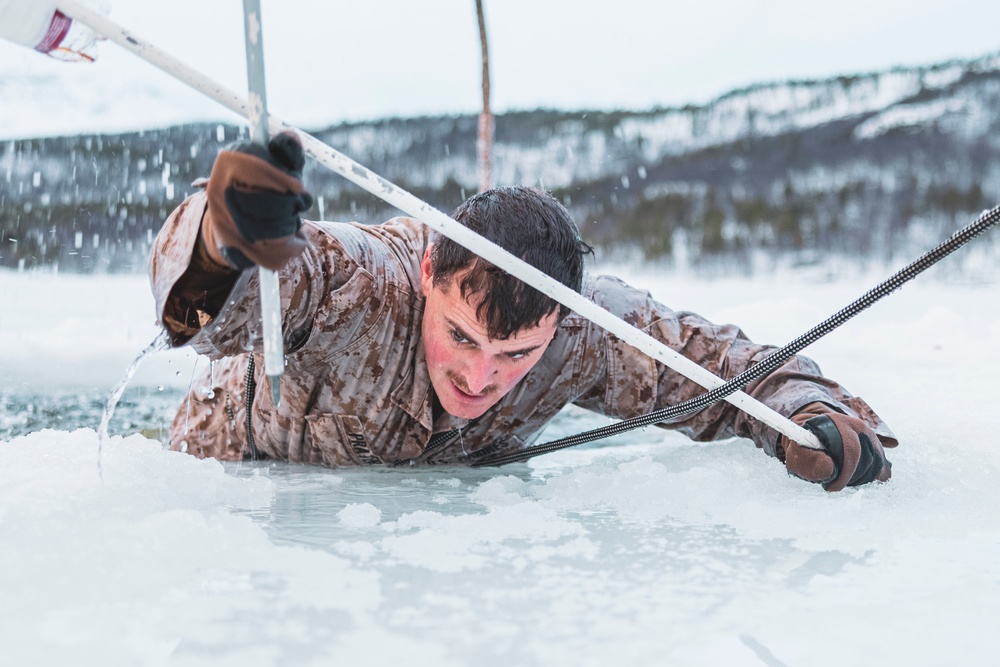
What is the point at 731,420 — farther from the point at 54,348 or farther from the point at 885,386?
the point at 54,348

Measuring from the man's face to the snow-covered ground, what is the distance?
0.20 meters

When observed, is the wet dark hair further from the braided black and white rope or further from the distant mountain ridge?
the distant mountain ridge

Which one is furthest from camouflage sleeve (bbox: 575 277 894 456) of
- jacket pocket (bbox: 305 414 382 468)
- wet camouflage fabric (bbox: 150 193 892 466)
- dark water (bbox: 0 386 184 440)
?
dark water (bbox: 0 386 184 440)

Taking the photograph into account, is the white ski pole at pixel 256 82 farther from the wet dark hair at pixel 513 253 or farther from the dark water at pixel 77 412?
the dark water at pixel 77 412

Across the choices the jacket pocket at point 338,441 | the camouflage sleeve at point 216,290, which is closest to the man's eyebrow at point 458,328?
the camouflage sleeve at point 216,290

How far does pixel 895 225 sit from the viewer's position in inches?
553

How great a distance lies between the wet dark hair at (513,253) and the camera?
5.31 ft

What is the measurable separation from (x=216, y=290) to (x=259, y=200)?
0.38m

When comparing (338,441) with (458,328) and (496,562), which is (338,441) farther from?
(496,562)

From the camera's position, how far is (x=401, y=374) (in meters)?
1.88

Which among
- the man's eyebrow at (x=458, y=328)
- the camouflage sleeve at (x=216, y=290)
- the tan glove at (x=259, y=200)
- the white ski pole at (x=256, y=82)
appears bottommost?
the man's eyebrow at (x=458, y=328)

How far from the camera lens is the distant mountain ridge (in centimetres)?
1188

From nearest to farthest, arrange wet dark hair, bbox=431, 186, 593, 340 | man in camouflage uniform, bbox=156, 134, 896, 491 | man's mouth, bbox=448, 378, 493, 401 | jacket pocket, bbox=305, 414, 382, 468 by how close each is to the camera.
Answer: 1. man in camouflage uniform, bbox=156, 134, 896, 491
2. wet dark hair, bbox=431, 186, 593, 340
3. man's mouth, bbox=448, 378, 493, 401
4. jacket pocket, bbox=305, 414, 382, 468

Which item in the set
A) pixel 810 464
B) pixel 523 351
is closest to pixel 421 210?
pixel 523 351
